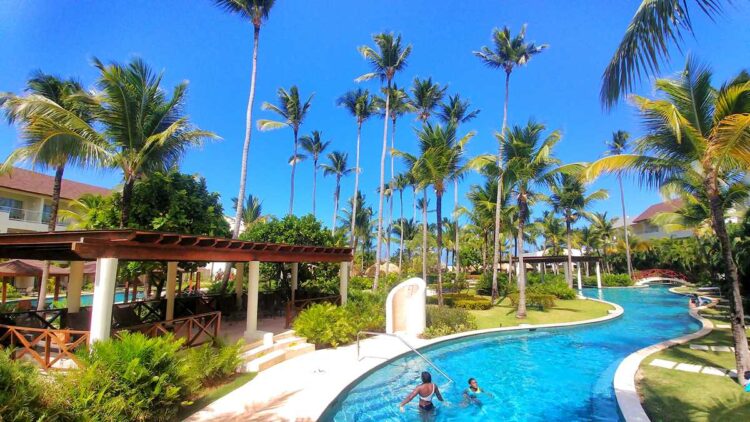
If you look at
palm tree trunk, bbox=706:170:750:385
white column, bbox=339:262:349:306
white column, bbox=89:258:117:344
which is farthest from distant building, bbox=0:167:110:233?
palm tree trunk, bbox=706:170:750:385

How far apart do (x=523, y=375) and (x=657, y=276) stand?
44.8m

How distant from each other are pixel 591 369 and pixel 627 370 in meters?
1.70

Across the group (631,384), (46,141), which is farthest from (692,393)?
(46,141)

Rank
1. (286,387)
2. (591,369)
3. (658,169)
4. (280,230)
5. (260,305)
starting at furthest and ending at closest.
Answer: (280,230)
(260,305)
(591,369)
(658,169)
(286,387)

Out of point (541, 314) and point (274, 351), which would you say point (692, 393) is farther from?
point (541, 314)

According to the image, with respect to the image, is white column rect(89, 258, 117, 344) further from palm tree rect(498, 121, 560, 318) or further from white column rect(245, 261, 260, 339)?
palm tree rect(498, 121, 560, 318)

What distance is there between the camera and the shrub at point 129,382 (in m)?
5.59

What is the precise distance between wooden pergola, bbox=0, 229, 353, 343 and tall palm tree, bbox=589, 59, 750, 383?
402 inches

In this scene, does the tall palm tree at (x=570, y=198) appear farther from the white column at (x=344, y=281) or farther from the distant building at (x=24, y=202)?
the distant building at (x=24, y=202)

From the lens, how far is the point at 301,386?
8273mm

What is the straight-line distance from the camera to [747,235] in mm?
18266

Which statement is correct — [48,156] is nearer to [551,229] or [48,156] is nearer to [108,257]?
[108,257]

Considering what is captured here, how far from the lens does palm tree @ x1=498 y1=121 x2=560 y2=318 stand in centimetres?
1900

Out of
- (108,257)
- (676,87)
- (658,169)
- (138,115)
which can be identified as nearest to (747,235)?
(658,169)
